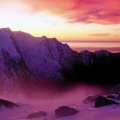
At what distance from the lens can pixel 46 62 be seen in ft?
438

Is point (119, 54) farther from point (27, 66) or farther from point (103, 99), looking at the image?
point (103, 99)

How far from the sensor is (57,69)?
131 meters

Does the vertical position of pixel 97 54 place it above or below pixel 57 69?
above

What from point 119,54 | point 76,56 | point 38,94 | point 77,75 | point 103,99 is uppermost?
point 119,54

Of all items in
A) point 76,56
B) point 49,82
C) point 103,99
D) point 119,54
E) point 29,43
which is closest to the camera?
point 103,99

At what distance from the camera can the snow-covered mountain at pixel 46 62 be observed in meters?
114

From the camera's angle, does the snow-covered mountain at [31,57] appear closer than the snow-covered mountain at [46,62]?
Yes

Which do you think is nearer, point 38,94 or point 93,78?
point 38,94

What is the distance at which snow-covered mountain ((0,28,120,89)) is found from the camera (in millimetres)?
114450

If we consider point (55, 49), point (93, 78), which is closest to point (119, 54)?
point (93, 78)

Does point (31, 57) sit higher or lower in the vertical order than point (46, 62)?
higher

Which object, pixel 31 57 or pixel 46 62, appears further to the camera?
pixel 31 57

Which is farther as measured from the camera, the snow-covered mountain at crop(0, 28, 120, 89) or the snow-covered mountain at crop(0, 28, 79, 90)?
the snow-covered mountain at crop(0, 28, 120, 89)

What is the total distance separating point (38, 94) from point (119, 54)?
8319 cm
